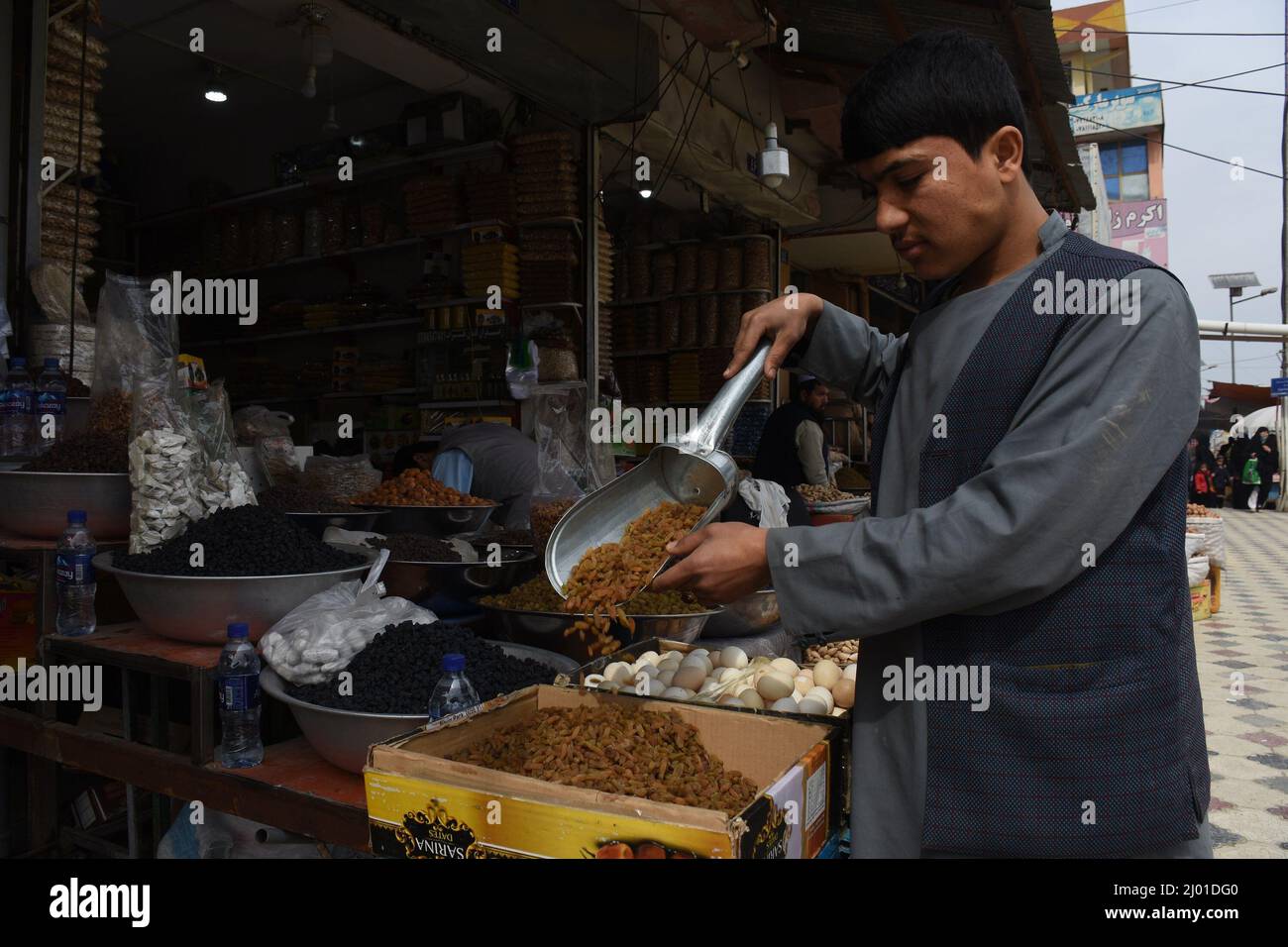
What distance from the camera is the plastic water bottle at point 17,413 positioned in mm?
2416

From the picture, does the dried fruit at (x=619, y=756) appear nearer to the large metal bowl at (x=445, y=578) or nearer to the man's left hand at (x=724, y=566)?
the man's left hand at (x=724, y=566)

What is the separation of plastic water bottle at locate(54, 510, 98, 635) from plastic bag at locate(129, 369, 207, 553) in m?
0.11

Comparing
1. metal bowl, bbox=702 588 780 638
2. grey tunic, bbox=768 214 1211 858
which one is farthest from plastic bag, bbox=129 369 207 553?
grey tunic, bbox=768 214 1211 858

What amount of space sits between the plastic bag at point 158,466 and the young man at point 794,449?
12.8ft

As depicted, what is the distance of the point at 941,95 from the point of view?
3.22 feet

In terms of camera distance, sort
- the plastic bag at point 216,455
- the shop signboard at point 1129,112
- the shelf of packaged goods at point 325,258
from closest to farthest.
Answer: the plastic bag at point 216,455 < the shelf of packaged goods at point 325,258 < the shop signboard at point 1129,112

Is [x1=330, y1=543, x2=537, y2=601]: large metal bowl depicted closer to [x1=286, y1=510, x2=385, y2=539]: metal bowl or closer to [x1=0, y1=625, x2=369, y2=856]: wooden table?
[x1=286, y1=510, x2=385, y2=539]: metal bowl

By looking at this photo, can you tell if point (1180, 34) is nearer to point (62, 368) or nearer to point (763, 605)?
point (763, 605)

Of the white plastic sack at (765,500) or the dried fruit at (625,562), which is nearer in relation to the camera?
the dried fruit at (625,562)

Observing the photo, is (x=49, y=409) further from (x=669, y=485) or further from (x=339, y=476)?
(x=669, y=485)

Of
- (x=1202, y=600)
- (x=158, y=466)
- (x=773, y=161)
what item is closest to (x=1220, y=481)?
(x=1202, y=600)

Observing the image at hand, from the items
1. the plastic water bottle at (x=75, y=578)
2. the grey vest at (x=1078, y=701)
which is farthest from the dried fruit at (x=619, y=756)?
the plastic water bottle at (x=75, y=578)

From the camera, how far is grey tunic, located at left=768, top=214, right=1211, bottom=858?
89 centimetres

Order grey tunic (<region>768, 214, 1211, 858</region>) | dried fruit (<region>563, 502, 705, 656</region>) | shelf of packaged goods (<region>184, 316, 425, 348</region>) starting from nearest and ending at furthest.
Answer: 1. grey tunic (<region>768, 214, 1211, 858</region>)
2. dried fruit (<region>563, 502, 705, 656</region>)
3. shelf of packaged goods (<region>184, 316, 425, 348</region>)
